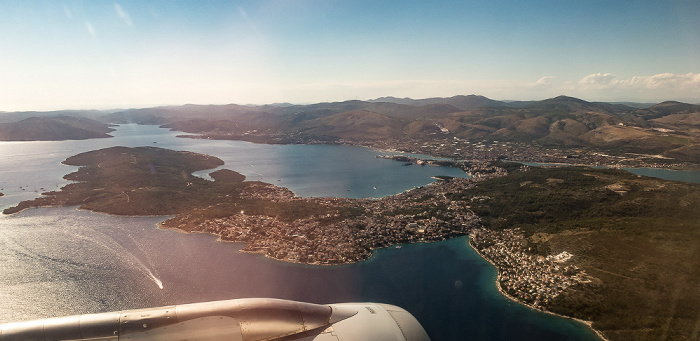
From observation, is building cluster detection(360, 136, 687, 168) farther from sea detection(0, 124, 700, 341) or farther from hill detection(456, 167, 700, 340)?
sea detection(0, 124, 700, 341)

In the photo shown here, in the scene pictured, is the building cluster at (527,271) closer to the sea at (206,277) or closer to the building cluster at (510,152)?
the sea at (206,277)

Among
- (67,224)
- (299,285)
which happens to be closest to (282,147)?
(67,224)

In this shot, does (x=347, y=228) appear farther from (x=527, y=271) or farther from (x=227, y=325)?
(x=227, y=325)

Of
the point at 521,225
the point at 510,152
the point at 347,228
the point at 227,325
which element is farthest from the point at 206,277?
the point at 510,152

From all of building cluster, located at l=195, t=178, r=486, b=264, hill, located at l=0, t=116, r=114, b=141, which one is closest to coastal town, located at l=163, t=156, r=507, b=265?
building cluster, located at l=195, t=178, r=486, b=264

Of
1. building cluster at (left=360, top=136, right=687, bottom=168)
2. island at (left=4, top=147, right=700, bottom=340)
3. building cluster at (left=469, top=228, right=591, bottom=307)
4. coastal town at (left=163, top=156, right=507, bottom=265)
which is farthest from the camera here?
building cluster at (left=360, top=136, right=687, bottom=168)
